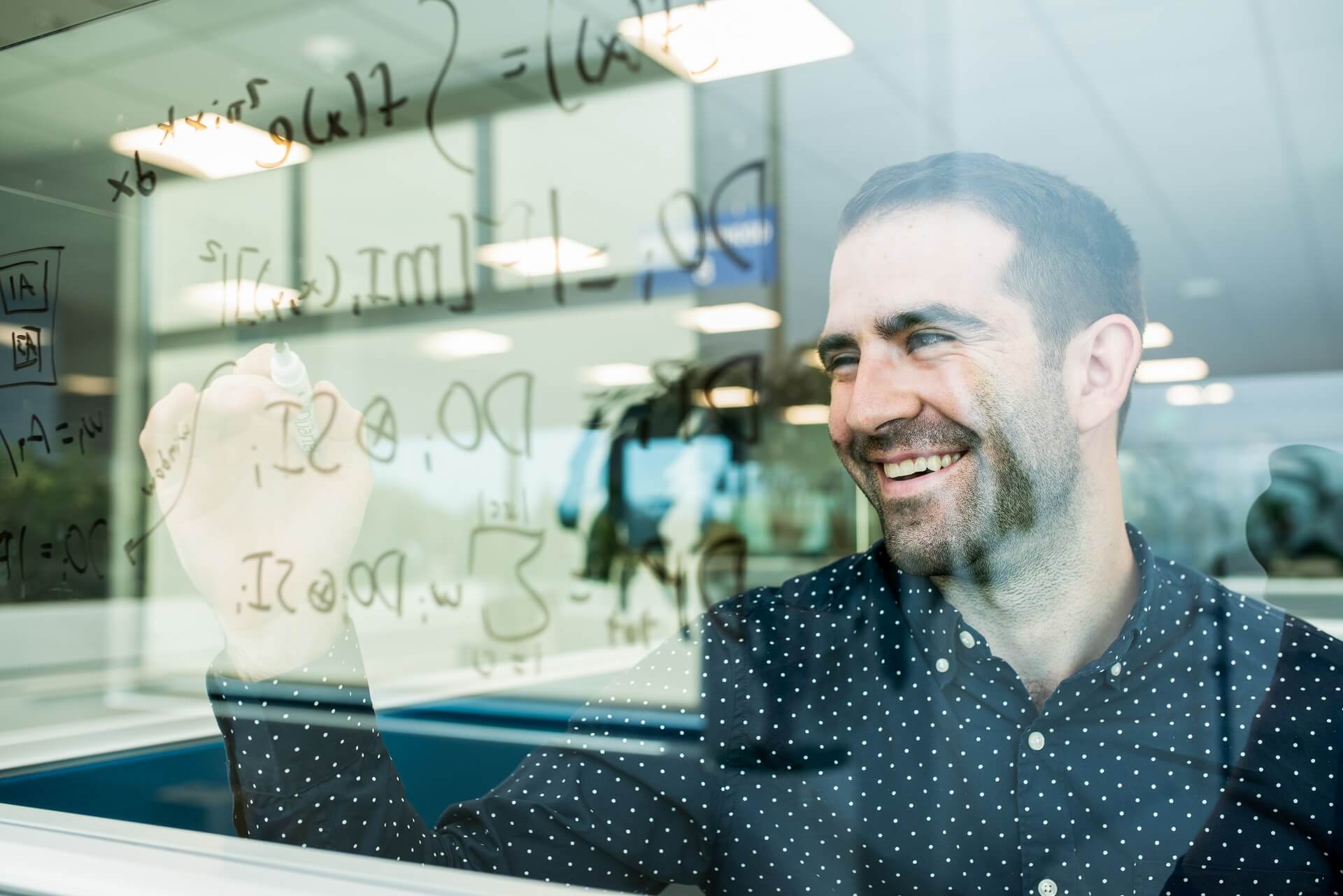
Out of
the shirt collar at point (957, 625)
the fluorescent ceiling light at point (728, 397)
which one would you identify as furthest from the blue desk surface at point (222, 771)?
the fluorescent ceiling light at point (728, 397)

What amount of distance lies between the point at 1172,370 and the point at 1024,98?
344 mm

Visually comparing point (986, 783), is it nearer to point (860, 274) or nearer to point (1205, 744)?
point (1205, 744)

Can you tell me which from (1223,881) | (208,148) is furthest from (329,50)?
(1223,881)

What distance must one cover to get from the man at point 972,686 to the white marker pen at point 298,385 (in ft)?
0.73

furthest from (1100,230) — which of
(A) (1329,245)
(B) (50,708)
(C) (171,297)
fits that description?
(B) (50,708)

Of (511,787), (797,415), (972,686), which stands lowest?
(511,787)

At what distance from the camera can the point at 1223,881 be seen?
2.46 feet

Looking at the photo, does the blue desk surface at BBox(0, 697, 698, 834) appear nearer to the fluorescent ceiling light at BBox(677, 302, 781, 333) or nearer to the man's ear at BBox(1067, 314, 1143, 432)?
the man's ear at BBox(1067, 314, 1143, 432)

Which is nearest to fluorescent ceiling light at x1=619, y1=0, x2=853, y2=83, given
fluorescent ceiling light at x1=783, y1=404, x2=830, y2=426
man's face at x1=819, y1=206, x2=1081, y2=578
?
man's face at x1=819, y1=206, x2=1081, y2=578

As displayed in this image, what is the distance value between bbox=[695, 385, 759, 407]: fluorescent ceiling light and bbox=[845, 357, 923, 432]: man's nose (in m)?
2.42

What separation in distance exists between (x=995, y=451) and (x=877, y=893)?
0.39 m

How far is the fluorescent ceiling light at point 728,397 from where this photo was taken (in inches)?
134

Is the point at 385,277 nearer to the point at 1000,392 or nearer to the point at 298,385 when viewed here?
the point at 298,385

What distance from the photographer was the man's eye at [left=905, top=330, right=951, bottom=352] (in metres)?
0.80
